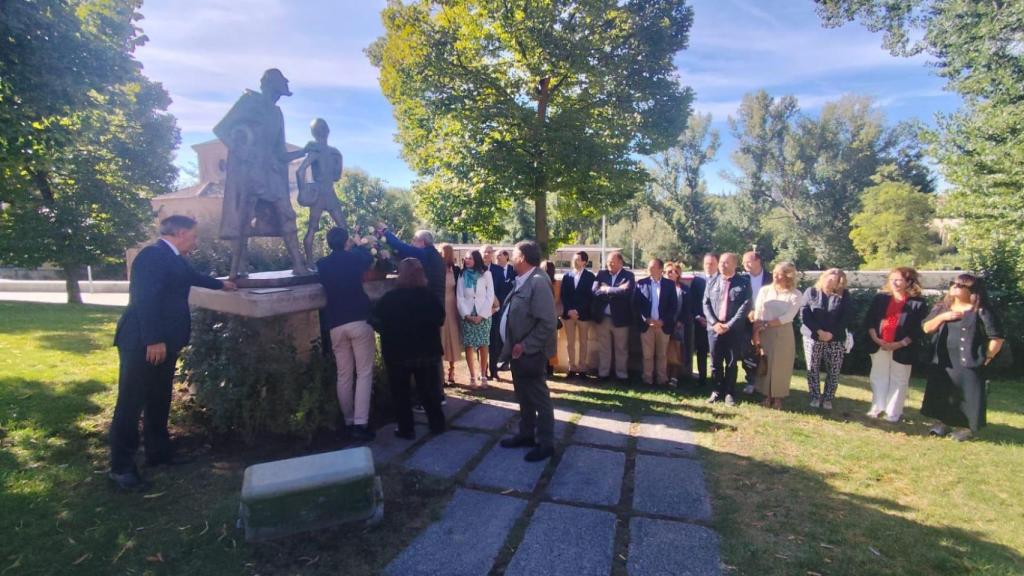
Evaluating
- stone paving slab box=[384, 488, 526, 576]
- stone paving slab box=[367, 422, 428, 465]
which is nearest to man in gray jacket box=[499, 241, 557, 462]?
stone paving slab box=[384, 488, 526, 576]

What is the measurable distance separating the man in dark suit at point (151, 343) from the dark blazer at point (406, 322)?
161 centimetres

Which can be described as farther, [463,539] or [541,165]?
[541,165]

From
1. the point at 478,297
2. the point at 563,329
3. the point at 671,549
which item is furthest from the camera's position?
the point at 563,329

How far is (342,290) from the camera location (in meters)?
4.65

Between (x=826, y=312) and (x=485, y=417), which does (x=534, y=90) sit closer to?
(x=826, y=312)

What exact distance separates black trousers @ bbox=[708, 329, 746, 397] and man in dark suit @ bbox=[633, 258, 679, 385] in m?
0.67

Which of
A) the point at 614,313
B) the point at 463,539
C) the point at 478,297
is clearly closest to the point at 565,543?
the point at 463,539

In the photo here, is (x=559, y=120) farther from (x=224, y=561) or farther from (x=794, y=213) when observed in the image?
(x=794, y=213)

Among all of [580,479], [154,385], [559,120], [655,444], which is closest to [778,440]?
[655,444]

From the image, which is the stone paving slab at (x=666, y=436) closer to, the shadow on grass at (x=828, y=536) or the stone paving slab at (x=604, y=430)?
the stone paving slab at (x=604, y=430)

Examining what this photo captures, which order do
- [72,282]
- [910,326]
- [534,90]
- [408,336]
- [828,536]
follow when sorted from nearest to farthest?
[828,536]
[408,336]
[910,326]
[534,90]
[72,282]

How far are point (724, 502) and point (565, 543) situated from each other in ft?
4.59

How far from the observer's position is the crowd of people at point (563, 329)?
4.03m

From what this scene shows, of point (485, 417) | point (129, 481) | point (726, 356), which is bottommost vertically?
point (485, 417)
